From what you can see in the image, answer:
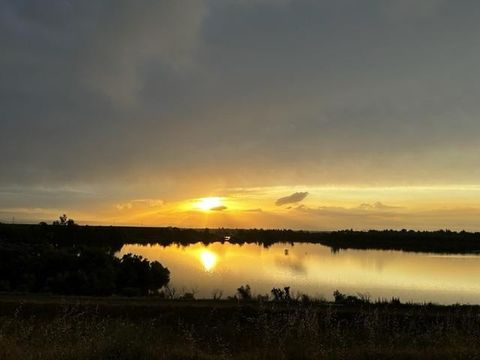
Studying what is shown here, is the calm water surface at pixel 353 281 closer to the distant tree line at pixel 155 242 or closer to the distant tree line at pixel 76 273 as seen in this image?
the distant tree line at pixel 76 273

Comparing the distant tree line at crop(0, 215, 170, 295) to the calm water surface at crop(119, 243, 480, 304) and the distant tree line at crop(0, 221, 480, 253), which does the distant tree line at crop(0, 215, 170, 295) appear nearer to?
the calm water surface at crop(119, 243, 480, 304)

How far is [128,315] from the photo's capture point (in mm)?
19297

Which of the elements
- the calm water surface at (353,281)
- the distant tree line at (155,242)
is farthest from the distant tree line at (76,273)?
the distant tree line at (155,242)

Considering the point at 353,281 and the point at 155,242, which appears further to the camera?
the point at 155,242

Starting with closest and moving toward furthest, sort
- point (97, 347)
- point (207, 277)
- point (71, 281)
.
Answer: point (97, 347) → point (71, 281) → point (207, 277)

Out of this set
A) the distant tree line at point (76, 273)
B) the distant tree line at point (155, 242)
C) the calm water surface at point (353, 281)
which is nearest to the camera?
the distant tree line at point (76, 273)

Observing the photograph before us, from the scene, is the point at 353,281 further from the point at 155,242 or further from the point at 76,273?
the point at 155,242

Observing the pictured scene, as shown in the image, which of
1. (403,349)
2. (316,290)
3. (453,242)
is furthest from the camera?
(453,242)

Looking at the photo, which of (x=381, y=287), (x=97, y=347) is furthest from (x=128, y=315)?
(x=381, y=287)

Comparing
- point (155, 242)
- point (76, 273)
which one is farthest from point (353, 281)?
point (155, 242)

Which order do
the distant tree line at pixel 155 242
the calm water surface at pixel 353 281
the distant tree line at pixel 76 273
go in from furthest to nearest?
the distant tree line at pixel 155 242 < the calm water surface at pixel 353 281 < the distant tree line at pixel 76 273

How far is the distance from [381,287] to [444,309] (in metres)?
24.5

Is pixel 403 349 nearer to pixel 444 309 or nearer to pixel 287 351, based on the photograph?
pixel 287 351

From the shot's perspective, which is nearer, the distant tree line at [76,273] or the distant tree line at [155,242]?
the distant tree line at [76,273]
